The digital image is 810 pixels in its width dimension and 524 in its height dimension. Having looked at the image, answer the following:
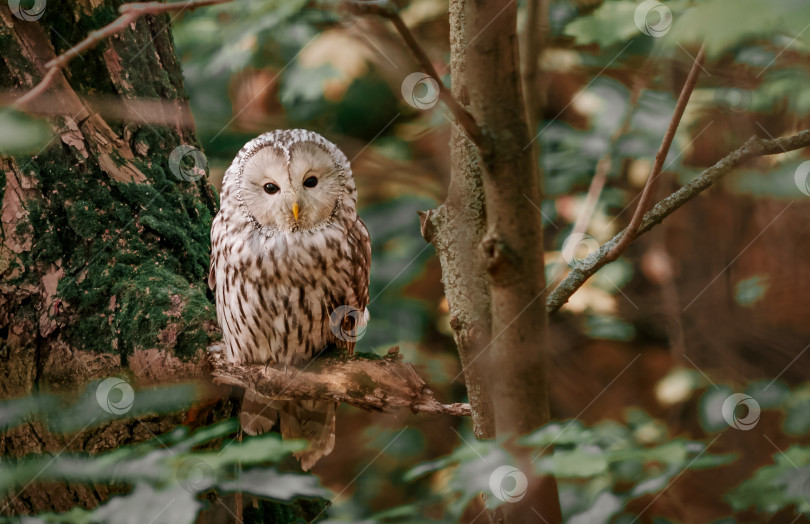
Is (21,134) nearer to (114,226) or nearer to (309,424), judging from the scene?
(114,226)

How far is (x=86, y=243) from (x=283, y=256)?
0.56 meters

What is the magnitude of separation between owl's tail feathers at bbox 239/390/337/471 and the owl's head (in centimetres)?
59

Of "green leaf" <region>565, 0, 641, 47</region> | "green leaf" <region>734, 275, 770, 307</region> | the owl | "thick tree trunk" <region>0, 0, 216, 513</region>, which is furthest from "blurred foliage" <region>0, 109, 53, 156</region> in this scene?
"green leaf" <region>734, 275, 770, 307</region>

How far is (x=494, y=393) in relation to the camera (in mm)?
1146

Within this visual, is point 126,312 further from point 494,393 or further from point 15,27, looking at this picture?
point 494,393

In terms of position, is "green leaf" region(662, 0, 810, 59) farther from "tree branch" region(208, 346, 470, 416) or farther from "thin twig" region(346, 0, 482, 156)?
"tree branch" region(208, 346, 470, 416)

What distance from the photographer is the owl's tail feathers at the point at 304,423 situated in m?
2.34

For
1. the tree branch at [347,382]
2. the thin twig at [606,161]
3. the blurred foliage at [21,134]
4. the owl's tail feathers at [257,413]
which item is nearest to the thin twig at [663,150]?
the tree branch at [347,382]

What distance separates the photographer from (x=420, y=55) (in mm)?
985

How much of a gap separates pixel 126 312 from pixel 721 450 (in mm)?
2799

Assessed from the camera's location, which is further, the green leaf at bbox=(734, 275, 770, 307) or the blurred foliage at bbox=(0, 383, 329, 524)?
the green leaf at bbox=(734, 275, 770, 307)

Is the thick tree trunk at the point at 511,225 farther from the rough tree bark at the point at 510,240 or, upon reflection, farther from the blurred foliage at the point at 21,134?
the blurred foliage at the point at 21,134

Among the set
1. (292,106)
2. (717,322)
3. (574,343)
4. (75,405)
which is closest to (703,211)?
(717,322)

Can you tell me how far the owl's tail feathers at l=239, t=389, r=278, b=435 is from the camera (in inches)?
88.0
